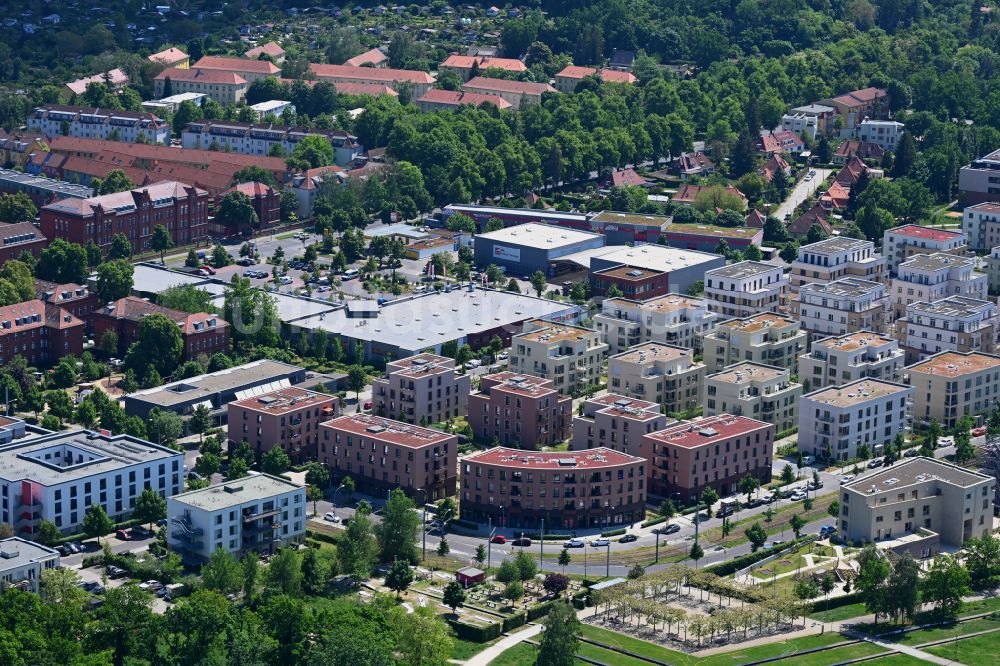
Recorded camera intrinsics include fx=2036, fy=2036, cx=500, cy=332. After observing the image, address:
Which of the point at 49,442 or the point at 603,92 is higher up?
the point at 603,92

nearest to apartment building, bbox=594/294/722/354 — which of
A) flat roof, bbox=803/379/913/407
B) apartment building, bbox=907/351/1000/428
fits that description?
flat roof, bbox=803/379/913/407

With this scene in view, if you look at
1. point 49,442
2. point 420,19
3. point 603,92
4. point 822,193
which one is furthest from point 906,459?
point 420,19

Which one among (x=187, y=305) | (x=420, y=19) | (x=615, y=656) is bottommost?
(x=615, y=656)

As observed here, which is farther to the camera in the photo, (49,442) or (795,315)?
(795,315)

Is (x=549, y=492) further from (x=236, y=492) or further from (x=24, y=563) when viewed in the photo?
(x=24, y=563)

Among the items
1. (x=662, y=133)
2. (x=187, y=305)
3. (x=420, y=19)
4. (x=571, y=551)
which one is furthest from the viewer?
(x=420, y=19)

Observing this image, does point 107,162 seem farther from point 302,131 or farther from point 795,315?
point 795,315

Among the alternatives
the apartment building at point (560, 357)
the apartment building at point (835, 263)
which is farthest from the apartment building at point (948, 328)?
the apartment building at point (560, 357)
